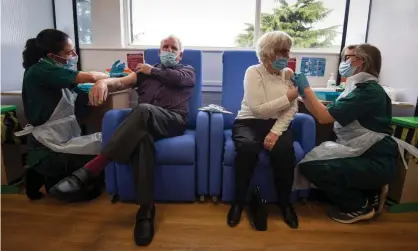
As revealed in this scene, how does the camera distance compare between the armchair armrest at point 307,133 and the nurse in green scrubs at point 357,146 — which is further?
the armchair armrest at point 307,133

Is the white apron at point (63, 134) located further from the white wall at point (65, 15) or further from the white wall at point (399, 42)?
the white wall at point (399, 42)

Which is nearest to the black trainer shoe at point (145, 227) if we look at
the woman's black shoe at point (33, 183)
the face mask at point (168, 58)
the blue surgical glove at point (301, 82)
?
the woman's black shoe at point (33, 183)

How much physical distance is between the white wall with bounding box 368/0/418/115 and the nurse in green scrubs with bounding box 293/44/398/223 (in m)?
0.62

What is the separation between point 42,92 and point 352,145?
1.93 metres

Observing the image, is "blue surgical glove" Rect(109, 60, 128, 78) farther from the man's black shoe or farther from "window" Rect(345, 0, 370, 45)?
"window" Rect(345, 0, 370, 45)

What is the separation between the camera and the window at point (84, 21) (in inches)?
97.8

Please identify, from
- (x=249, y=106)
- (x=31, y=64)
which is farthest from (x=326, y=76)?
(x=31, y=64)

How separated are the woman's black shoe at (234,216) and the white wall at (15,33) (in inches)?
72.8

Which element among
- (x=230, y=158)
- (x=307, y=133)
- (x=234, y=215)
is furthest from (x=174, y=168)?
(x=307, y=133)

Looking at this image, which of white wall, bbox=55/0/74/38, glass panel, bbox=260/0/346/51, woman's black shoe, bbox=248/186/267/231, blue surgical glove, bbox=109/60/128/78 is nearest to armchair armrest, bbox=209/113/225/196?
woman's black shoe, bbox=248/186/267/231

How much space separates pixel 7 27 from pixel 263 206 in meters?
2.23

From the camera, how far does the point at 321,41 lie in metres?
2.62

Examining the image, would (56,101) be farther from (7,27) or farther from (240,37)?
(240,37)

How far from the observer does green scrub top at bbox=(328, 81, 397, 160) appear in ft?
4.78
